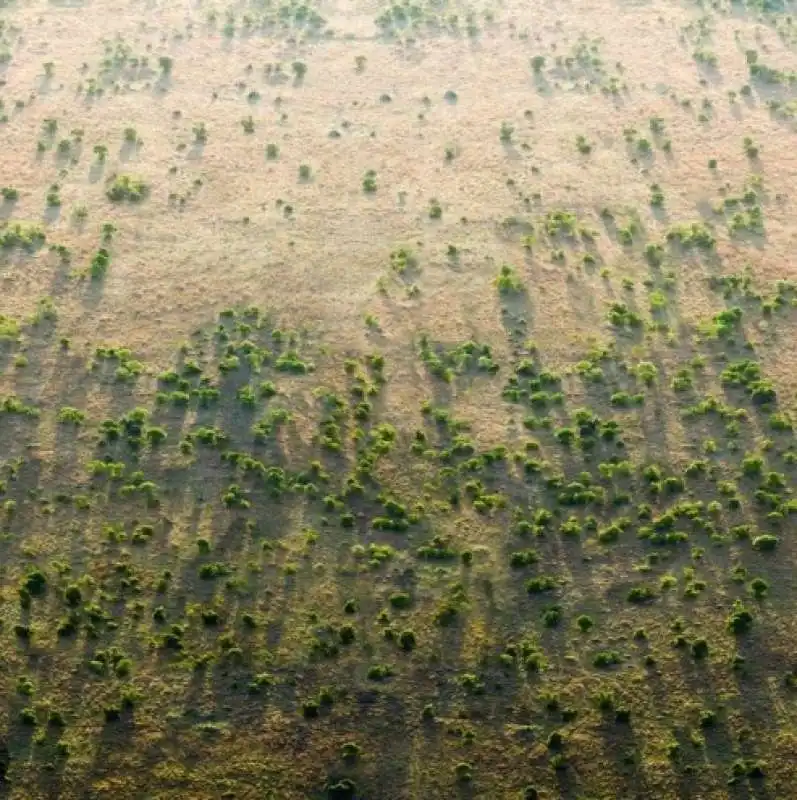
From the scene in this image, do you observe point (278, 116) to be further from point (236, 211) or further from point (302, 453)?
point (302, 453)

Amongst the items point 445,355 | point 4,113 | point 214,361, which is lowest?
point 4,113

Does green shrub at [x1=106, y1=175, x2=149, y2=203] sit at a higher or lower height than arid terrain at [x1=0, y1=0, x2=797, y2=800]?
lower

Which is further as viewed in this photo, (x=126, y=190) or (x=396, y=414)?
(x=126, y=190)

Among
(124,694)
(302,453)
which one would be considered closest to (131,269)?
(302,453)

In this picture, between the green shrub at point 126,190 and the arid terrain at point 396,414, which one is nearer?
the arid terrain at point 396,414

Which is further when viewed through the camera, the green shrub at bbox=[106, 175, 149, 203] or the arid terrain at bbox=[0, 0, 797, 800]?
the green shrub at bbox=[106, 175, 149, 203]

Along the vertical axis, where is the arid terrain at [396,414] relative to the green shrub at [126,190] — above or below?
above

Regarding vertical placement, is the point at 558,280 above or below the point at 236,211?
above

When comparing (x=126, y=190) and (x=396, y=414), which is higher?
(x=396, y=414)
